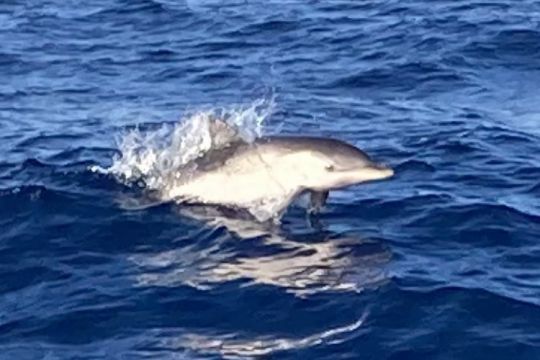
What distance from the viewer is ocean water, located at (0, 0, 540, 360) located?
16.0 m

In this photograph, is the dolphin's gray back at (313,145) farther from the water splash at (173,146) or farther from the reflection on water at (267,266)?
the reflection on water at (267,266)

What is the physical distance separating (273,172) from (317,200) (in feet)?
1.93

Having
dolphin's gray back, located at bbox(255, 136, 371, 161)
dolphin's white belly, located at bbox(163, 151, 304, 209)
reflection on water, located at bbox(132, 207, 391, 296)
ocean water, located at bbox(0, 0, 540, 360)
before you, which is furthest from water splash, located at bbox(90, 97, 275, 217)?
reflection on water, located at bbox(132, 207, 391, 296)

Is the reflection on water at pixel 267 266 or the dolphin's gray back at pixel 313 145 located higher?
the dolphin's gray back at pixel 313 145

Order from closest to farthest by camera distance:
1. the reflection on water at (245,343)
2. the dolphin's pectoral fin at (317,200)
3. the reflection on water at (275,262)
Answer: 1. the reflection on water at (245,343)
2. the reflection on water at (275,262)
3. the dolphin's pectoral fin at (317,200)

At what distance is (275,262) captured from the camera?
A: 17500 millimetres

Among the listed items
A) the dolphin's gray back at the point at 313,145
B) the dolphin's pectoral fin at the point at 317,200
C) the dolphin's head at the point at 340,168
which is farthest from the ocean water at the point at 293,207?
the dolphin's gray back at the point at 313,145

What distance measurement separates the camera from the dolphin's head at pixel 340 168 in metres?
18.2

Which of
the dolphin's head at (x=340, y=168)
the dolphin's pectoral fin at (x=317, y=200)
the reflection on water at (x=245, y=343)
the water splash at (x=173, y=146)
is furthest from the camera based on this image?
the water splash at (x=173, y=146)

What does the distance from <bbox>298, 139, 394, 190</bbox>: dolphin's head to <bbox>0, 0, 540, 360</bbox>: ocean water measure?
0.52 m

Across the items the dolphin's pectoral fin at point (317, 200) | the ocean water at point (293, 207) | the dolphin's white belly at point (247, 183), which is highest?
the dolphin's white belly at point (247, 183)

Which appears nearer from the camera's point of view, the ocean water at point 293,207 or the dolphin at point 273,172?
the ocean water at point 293,207

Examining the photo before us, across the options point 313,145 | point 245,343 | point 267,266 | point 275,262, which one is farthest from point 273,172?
point 245,343

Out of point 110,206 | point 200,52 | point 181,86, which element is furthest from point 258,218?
point 200,52
